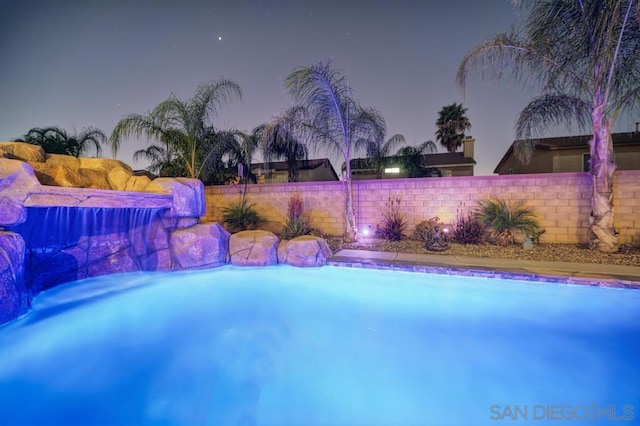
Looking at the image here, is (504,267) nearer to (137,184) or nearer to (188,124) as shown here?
(137,184)

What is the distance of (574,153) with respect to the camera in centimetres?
1341

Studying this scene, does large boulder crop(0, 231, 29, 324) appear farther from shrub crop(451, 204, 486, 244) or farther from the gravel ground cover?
shrub crop(451, 204, 486, 244)

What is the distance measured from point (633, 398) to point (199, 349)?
426cm

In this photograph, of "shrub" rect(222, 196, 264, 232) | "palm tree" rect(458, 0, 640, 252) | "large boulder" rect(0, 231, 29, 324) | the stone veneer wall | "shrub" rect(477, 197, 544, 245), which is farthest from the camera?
"shrub" rect(222, 196, 264, 232)

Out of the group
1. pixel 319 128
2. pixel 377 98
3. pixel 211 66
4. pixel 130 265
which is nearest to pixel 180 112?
pixel 211 66

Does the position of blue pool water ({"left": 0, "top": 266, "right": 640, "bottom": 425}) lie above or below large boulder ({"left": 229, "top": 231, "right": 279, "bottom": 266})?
below

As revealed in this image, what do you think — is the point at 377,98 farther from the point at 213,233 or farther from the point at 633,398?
the point at 633,398

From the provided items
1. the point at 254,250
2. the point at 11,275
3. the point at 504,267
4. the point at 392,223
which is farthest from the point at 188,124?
the point at 504,267

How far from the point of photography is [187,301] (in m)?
4.50

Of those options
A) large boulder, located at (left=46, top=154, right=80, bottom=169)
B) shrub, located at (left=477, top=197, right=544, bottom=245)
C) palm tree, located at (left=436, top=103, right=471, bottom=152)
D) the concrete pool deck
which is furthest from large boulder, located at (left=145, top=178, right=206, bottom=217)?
palm tree, located at (left=436, top=103, right=471, bottom=152)

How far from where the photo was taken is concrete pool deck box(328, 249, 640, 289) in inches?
168

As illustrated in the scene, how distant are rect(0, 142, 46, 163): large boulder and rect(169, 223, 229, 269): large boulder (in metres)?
2.62

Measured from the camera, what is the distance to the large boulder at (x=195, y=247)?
19.0 ft

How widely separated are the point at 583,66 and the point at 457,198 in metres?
3.70
